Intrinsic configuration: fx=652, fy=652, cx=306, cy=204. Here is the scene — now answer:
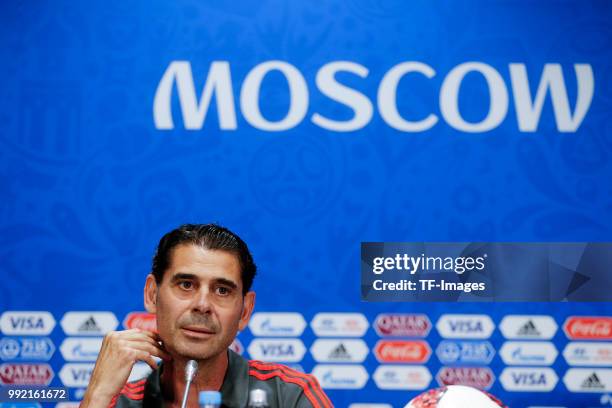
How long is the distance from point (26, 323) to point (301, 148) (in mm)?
1202

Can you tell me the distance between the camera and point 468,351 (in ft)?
7.58

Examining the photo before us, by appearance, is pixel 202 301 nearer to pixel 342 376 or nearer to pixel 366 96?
pixel 342 376

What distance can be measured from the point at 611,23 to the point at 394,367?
4.83 ft

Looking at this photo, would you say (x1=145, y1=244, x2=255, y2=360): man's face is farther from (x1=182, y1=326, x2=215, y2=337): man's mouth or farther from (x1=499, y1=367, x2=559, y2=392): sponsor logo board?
(x1=499, y1=367, x2=559, y2=392): sponsor logo board

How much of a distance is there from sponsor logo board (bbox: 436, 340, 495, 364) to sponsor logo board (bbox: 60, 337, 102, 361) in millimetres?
1257

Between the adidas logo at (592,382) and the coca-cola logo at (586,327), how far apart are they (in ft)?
0.45

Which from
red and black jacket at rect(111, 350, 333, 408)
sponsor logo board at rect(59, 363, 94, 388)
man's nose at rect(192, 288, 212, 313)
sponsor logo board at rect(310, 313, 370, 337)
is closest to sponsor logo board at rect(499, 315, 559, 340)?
sponsor logo board at rect(310, 313, 370, 337)

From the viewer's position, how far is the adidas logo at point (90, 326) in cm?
238

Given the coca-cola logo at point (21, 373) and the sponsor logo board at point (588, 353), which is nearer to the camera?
the sponsor logo board at point (588, 353)

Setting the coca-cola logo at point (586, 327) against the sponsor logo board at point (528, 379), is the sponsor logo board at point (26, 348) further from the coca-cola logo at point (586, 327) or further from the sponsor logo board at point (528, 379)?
the coca-cola logo at point (586, 327)

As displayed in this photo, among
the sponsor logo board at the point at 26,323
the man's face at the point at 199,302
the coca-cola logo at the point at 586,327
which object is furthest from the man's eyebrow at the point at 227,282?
the coca-cola logo at the point at 586,327

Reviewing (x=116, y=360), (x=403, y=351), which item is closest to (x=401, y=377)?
(x=403, y=351)

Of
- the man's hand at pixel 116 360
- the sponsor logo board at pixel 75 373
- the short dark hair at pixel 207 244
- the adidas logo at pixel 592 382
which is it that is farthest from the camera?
the sponsor logo board at pixel 75 373

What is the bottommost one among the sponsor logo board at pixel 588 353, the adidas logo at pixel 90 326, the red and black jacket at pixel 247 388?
the red and black jacket at pixel 247 388
